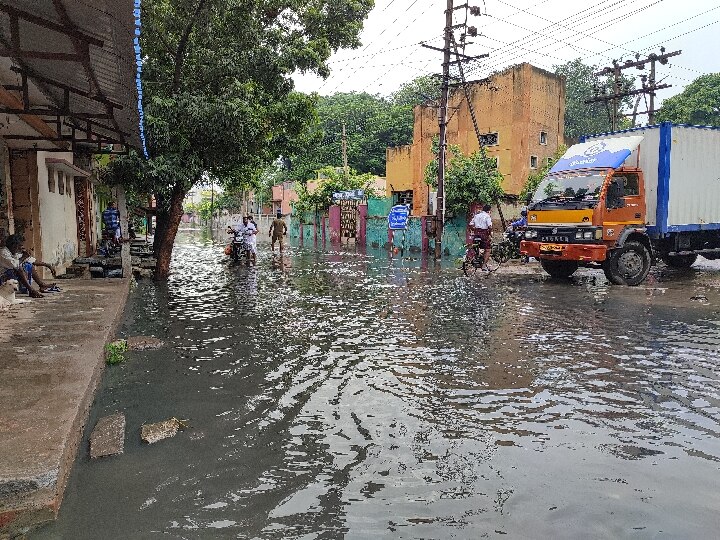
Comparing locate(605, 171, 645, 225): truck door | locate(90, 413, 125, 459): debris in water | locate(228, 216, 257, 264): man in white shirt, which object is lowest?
locate(90, 413, 125, 459): debris in water

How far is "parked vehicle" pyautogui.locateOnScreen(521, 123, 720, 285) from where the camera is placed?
12953mm

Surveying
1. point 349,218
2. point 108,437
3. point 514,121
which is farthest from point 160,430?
point 349,218

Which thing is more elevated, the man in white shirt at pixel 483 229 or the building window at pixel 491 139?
the building window at pixel 491 139

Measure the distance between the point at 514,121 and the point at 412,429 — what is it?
→ 26.6m

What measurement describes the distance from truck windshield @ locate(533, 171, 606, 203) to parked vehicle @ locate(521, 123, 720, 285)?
0.02m

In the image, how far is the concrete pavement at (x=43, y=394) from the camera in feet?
9.98

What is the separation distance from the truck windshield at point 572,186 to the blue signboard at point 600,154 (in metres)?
0.23

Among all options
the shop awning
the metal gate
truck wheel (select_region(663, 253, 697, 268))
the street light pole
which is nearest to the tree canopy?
the metal gate

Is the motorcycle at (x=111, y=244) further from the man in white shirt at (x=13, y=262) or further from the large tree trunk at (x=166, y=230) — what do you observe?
the man in white shirt at (x=13, y=262)

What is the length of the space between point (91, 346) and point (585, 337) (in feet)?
20.3

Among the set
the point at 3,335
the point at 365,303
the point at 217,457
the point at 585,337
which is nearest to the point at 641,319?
the point at 585,337

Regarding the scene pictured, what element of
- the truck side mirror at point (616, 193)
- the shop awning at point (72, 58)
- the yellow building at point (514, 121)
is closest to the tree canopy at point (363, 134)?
the yellow building at point (514, 121)

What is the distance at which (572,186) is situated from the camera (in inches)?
529

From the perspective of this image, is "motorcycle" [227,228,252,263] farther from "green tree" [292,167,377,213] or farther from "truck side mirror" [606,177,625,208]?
"green tree" [292,167,377,213]
